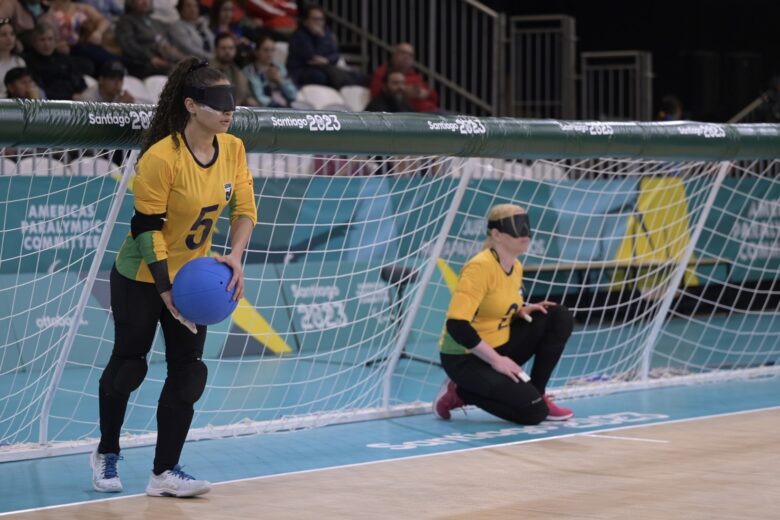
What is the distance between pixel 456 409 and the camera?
26.3 ft

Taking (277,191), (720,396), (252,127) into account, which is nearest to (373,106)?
(277,191)

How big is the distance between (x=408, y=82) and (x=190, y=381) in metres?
9.87

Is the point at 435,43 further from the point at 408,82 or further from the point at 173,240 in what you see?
the point at 173,240

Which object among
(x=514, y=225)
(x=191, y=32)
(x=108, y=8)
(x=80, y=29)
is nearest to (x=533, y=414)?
(x=514, y=225)

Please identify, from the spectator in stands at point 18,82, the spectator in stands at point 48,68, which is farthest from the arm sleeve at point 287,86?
the spectator in stands at point 18,82

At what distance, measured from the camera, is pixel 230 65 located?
42.2 feet

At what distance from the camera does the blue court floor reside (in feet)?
19.0

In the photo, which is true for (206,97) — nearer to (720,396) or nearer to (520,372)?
(520,372)

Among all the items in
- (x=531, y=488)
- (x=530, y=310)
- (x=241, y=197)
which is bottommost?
(x=531, y=488)

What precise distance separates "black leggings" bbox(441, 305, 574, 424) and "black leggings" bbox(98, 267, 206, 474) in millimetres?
2351

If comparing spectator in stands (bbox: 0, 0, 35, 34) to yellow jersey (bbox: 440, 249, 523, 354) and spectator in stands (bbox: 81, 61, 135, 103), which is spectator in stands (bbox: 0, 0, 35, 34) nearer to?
spectator in stands (bbox: 81, 61, 135, 103)

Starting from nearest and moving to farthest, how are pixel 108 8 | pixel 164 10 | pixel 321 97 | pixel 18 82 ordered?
pixel 18 82 → pixel 108 8 → pixel 164 10 → pixel 321 97

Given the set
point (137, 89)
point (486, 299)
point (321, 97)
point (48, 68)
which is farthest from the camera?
point (321, 97)

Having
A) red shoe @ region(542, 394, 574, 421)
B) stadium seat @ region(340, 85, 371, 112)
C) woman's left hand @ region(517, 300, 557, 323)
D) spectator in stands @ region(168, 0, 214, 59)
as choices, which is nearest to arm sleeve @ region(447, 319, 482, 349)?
woman's left hand @ region(517, 300, 557, 323)
